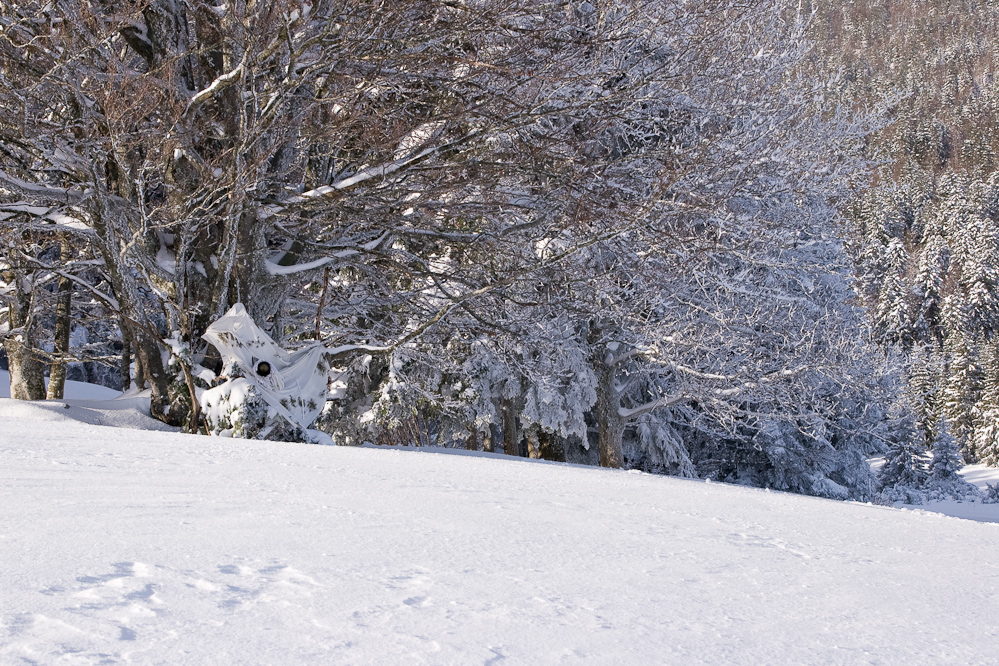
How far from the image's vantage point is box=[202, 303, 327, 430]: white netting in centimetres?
698

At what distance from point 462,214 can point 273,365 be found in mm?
2452

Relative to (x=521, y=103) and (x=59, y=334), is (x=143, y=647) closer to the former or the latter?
(x=521, y=103)

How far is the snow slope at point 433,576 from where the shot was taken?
5.55 feet

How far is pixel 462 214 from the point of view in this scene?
8.31 m

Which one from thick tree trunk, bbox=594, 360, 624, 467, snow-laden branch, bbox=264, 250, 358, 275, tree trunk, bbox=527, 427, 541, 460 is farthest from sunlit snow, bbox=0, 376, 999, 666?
tree trunk, bbox=527, 427, 541, 460

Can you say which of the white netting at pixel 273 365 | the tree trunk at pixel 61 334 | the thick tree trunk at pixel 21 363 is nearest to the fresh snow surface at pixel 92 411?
the white netting at pixel 273 365

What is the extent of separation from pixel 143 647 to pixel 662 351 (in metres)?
10.4

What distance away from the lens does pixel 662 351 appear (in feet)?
37.7

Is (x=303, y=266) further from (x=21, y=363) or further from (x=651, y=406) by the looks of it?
→ (x=651, y=406)

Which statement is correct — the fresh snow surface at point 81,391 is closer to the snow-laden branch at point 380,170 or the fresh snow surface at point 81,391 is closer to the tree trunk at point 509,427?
the tree trunk at point 509,427

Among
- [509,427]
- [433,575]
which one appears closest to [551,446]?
[509,427]

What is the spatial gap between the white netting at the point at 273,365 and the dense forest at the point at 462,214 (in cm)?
21

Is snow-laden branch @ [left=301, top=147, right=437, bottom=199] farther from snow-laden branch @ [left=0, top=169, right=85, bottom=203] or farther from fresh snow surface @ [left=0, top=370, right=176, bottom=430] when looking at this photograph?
fresh snow surface @ [left=0, top=370, right=176, bottom=430]

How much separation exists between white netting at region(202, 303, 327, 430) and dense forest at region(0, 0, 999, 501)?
21 centimetres
